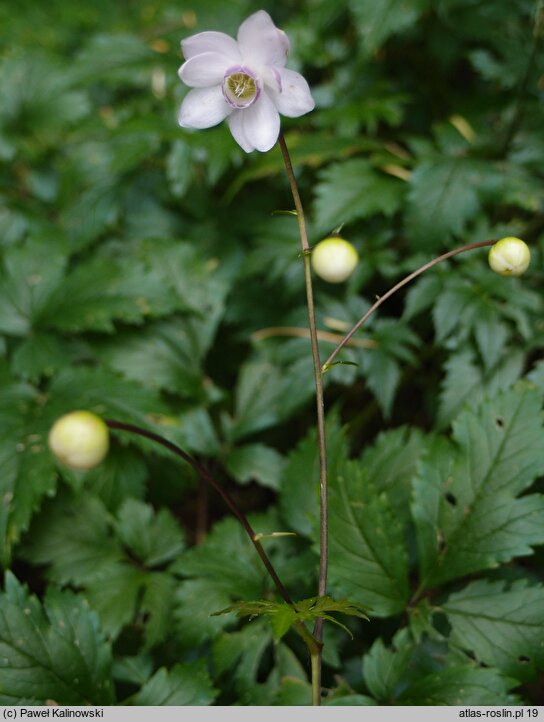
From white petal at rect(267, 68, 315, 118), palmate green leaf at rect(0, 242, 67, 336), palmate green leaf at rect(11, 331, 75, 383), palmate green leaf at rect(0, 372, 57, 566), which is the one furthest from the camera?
palmate green leaf at rect(0, 242, 67, 336)

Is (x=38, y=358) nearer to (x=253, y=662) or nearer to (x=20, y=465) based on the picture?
(x=20, y=465)

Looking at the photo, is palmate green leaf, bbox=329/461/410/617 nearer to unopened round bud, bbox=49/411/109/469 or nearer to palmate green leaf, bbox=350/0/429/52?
unopened round bud, bbox=49/411/109/469

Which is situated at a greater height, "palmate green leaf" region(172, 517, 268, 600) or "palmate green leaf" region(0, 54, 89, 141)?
"palmate green leaf" region(0, 54, 89, 141)

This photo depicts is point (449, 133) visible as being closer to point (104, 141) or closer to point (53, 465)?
point (104, 141)

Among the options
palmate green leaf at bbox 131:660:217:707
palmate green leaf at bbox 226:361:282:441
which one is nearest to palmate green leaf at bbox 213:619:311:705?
palmate green leaf at bbox 131:660:217:707

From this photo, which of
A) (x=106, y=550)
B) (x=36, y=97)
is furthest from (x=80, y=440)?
(x=36, y=97)

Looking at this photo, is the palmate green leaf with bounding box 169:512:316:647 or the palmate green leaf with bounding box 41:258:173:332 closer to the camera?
the palmate green leaf with bounding box 169:512:316:647

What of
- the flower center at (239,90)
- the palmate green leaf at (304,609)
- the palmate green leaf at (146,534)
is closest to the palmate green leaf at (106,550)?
the palmate green leaf at (146,534)

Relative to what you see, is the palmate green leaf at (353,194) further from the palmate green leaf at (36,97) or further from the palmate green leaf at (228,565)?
the palmate green leaf at (36,97)
